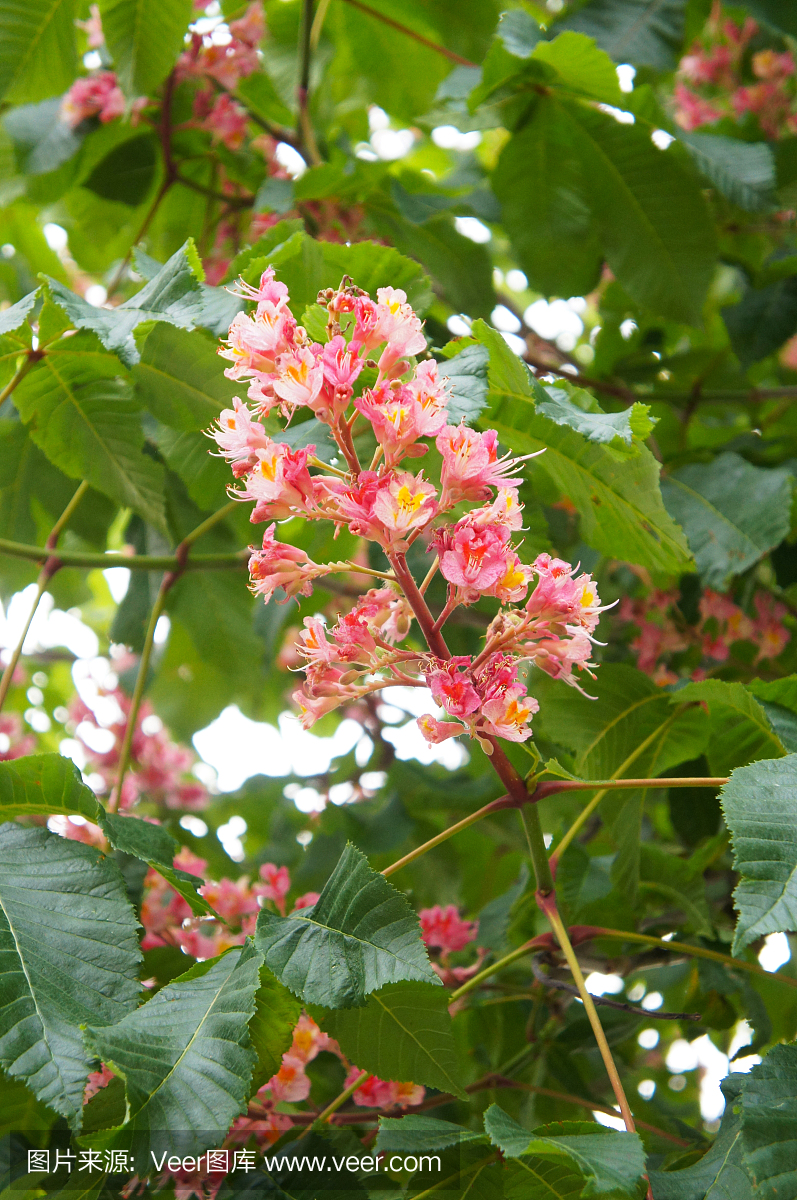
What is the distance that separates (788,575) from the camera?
1817 mm

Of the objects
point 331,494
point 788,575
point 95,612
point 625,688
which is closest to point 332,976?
point 331,494

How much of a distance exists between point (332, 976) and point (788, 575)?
132 centimetres

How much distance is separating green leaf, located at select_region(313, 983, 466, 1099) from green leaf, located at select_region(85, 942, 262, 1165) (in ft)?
0.52

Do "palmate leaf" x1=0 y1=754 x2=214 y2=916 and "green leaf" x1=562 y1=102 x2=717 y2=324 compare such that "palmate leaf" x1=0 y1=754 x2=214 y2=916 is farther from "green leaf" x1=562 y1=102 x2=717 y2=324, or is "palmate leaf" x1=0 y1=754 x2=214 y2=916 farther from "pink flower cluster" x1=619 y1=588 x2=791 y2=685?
"green leaf" x1=562 y1=102 x2=717 y2=324

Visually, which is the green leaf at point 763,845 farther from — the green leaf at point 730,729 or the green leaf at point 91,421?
the green leaf at point 91,421

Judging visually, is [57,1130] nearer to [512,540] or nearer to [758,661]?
[512,540]

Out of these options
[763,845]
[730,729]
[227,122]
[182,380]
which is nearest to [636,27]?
[227,122]

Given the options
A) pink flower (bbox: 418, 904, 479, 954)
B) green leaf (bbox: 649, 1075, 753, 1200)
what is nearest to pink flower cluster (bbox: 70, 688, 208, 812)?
pink flower (bbox: 418, 904, 479, 954)

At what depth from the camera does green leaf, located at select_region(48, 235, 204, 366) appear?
104 cm

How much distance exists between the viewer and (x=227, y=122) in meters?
2.10

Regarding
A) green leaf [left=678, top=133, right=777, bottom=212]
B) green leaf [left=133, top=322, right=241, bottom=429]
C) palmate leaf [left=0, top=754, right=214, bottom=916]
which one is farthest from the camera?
green leaf [left=678, top=133, right=777, bottom=212]

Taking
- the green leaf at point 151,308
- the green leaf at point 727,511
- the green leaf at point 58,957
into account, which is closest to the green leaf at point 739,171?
the green leaf at point 727,511

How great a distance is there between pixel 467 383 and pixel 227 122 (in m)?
1.44

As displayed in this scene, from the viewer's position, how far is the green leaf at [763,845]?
0.74m
